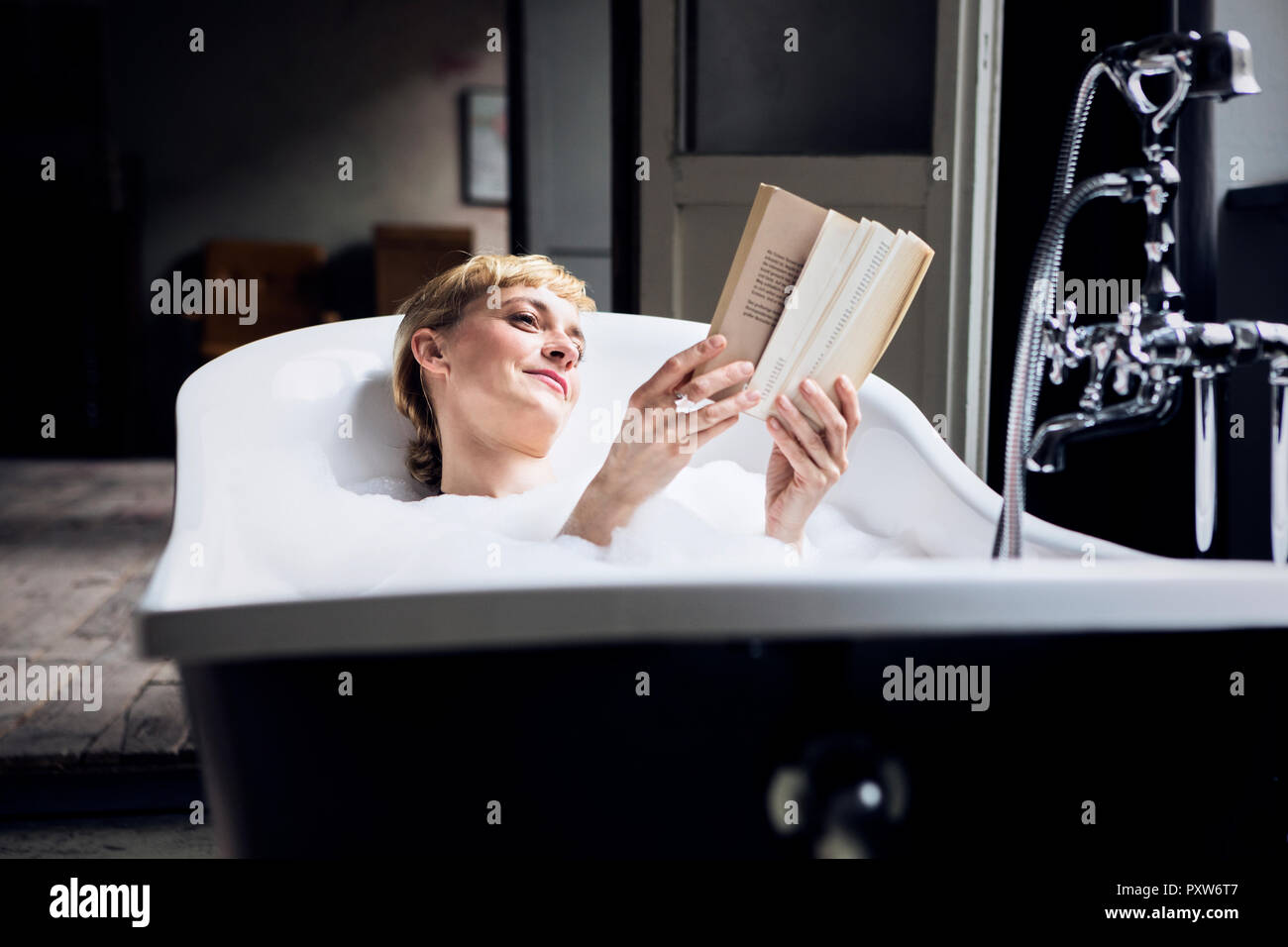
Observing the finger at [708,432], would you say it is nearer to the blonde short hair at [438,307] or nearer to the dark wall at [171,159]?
the blonde short hair at [438,307]

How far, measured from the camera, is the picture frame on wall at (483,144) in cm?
652

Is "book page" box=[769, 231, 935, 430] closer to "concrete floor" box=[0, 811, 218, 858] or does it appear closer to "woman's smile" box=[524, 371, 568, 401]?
"woman's smile" box=[524, 371, 568, 401]

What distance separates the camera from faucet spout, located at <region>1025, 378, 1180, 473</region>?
110cm

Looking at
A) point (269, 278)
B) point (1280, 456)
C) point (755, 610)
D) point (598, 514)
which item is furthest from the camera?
point (269, 278)

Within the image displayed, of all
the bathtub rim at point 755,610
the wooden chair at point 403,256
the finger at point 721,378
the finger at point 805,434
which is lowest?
the bathtub rim at point 755,610

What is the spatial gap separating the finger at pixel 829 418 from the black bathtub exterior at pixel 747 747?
16.7 inches

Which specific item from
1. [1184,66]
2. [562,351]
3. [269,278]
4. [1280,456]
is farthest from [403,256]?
[1280,456]

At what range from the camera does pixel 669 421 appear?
4.00 feet

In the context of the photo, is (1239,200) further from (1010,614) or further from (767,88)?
(1010,614)

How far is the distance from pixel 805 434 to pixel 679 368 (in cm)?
17

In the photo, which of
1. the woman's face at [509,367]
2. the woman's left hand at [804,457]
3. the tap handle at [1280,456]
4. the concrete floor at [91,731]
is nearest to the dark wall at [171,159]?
the concrete floor at [91,731]

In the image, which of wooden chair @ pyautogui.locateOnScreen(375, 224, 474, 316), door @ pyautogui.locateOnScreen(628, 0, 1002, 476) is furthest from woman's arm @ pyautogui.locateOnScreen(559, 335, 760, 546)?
wooden chair @ pyautogui.locateOnScreen(375, 224, 474, 316)

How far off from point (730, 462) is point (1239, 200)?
0.86 metres

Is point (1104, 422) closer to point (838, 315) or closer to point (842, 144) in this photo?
point (838, 315)
